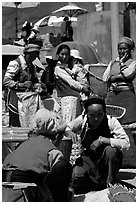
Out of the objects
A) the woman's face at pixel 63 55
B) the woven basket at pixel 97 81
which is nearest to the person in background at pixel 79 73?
the woman's face at pixel 63 55

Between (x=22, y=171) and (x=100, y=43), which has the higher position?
(x=100, y=43)

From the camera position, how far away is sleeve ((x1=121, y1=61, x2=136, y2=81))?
16.0ft

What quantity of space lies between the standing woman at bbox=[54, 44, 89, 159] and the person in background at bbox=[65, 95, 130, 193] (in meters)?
0.92

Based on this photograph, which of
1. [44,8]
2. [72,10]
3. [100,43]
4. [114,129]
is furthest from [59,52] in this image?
[44,8]

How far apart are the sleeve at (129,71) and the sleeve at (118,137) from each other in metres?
1.01

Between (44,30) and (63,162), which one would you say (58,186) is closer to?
(63,162)

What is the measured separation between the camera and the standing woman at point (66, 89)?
5004 mm

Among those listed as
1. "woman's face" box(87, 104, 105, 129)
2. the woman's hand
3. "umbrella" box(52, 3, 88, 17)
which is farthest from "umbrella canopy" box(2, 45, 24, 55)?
"woman's face" box(87, 104, 105, 129)

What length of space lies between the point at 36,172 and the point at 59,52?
95.5 inches

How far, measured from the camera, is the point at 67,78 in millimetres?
5102

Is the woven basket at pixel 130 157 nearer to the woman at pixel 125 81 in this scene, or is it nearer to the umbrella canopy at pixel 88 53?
the woman at pixel 125 81

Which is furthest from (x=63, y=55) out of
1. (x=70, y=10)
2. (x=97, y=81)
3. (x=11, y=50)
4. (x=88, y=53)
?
(x=70, y=10)

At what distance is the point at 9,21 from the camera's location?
2078 cm

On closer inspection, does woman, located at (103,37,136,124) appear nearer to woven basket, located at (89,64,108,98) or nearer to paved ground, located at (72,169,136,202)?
paved ground, located at (72,169,136,202)
